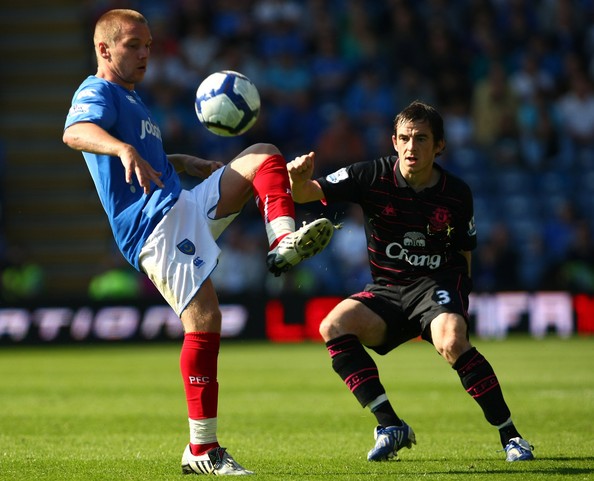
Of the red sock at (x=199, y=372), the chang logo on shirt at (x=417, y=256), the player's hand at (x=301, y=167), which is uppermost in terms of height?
the player's hand at (x=301, y=167)

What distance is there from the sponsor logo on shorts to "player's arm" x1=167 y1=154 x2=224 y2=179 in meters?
0.70

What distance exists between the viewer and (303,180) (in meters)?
6.45

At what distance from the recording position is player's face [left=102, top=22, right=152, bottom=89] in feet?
19.5

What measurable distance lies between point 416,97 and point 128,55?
46.1ft

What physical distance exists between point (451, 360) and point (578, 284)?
38.4 feet

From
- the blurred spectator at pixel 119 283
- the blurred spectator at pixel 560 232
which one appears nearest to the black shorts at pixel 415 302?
the blurred spectator at pixel 119 283

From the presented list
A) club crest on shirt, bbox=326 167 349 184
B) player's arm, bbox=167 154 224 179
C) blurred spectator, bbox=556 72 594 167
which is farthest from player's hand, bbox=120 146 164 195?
blurred spectator, bbox=556 72 594 167

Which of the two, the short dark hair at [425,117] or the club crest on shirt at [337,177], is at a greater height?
the short dark hair at [425,117]

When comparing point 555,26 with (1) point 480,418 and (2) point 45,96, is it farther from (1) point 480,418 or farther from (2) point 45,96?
(1) point 480,418

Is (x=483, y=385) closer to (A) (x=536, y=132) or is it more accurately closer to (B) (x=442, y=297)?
(B) (x=442, y=297)

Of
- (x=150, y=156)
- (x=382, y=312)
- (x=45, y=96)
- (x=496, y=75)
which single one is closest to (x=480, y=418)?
(x=382, y=312)

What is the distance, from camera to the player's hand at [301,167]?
622cm

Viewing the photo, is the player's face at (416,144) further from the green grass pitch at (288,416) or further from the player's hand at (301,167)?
the green grass pitch at (288,416)

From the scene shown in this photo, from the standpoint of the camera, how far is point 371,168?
6.75 metres
